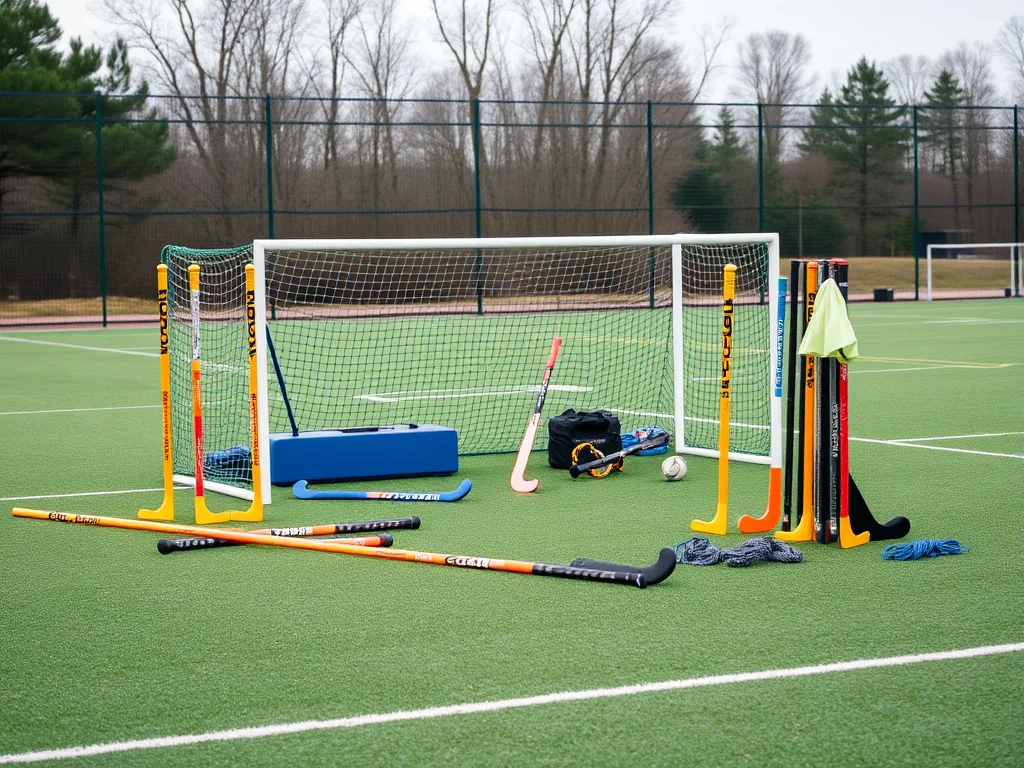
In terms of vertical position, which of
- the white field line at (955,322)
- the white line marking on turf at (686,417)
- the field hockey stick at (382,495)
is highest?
the white field line at (955,322)

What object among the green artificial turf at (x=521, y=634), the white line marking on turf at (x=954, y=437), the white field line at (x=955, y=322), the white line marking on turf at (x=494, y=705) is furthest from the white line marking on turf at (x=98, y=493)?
the white field line at (x=955, y=322)

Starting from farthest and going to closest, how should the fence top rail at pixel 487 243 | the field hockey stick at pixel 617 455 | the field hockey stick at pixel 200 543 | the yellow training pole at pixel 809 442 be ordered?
the field hockey stick at pixel 617 455 < the fence top rail at pixel 487 243 < the yellow training pole at pixel 809 442 < the field hockey stick at pixel 200 543

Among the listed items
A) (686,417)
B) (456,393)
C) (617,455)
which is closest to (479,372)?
(456,393)

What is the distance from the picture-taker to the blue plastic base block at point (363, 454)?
24.9 ft

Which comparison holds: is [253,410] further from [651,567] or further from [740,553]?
[740,553]

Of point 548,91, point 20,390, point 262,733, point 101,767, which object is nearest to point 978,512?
point 262,733

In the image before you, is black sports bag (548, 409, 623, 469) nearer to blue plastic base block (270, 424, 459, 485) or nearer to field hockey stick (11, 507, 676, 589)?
blue plastic base block (270, 424, 459, 485)

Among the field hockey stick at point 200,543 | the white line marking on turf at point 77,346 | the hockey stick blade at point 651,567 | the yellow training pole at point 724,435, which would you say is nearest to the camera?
the hockey stick blade at point 651,567

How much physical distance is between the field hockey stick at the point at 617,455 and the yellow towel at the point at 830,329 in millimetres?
2246

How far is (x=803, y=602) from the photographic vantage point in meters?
4.78

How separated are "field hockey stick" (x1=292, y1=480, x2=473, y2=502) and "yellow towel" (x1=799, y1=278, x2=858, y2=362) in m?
2.17

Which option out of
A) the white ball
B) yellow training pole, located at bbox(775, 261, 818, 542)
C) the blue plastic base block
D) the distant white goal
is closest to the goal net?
the blue plastic base block

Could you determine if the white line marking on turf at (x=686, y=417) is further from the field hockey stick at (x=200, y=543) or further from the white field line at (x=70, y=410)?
the white field line at (x=70, y=410)

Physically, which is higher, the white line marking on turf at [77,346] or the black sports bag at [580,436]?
the white line marking on turf at [77,346]
